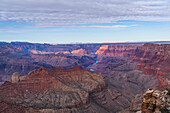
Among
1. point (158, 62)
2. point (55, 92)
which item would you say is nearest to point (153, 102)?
point (55, 92)

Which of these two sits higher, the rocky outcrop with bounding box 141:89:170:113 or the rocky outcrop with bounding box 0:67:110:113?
the rocky outcrop with bounding box 141:89:170:113

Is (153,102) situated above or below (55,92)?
above

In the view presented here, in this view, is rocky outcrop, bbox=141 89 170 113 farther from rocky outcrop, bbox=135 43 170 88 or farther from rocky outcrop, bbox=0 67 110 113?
rocky outcrop, bbox=135 43 170 88

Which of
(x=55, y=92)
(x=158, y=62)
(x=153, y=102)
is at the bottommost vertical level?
(x=55, y=92)

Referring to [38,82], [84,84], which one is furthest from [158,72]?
[38,82]

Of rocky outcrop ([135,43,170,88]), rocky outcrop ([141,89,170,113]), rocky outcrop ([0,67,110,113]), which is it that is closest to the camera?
rocky outcrop ([141,89,170,113])

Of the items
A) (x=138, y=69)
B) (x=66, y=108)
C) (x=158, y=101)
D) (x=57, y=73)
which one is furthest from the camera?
(x=138, y=69)

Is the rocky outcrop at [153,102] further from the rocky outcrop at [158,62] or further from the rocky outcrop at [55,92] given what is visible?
the rocky outcrop at [158,62]

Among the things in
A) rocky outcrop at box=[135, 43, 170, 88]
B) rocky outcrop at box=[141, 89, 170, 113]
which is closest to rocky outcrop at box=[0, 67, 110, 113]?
rocky outcrop at box=[141, 89, 170, 113]

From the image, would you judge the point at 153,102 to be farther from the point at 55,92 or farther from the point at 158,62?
the point at 158,62

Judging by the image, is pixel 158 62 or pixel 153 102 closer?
pixel 153 102

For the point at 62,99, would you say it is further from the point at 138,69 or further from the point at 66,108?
the point at 138,69
